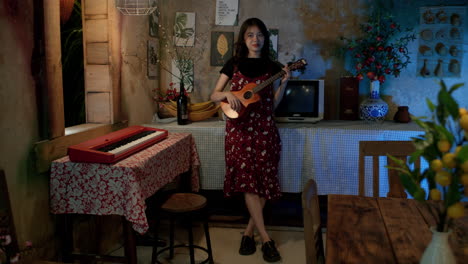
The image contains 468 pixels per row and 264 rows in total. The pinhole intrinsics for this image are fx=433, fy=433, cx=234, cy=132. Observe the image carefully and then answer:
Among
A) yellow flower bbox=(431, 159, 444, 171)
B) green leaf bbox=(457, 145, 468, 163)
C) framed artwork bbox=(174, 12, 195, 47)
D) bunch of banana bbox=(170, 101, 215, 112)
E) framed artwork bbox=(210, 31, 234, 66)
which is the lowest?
bunch of banana bbox=(170, 101, 215, 112)

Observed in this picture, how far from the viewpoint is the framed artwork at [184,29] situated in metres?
3.97

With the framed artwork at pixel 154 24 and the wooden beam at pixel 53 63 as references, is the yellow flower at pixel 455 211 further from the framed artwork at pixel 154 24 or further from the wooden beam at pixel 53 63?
the framed artwork at pixel 154 24

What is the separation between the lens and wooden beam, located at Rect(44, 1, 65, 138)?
7.42ft

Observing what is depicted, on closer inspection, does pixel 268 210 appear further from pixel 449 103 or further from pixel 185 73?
pixel 449 103

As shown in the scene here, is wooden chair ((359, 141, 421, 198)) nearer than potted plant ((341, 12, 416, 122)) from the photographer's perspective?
Yes

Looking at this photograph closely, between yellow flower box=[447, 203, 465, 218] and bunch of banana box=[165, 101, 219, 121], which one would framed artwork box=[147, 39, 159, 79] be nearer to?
bunch of banana box=[165, 101, 219, 121]

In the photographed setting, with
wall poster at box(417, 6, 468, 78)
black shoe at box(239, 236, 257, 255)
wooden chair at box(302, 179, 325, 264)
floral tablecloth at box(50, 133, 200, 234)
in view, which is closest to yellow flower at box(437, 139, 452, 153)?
wooden chair at box(302, 179, 325, 264)

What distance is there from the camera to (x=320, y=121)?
3719 millimetres

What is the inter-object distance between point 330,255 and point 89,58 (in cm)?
224

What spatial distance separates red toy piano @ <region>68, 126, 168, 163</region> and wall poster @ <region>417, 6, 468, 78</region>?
2.34m

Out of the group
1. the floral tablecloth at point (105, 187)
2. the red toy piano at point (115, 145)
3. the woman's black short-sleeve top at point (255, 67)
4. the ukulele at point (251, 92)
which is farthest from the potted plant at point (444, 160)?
the woman's black short-sleeve top at point (255, 67)

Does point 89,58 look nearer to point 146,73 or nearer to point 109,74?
point 109,74

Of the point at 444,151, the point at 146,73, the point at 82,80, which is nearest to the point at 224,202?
the point at 146,73

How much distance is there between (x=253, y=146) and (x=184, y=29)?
155 cm
